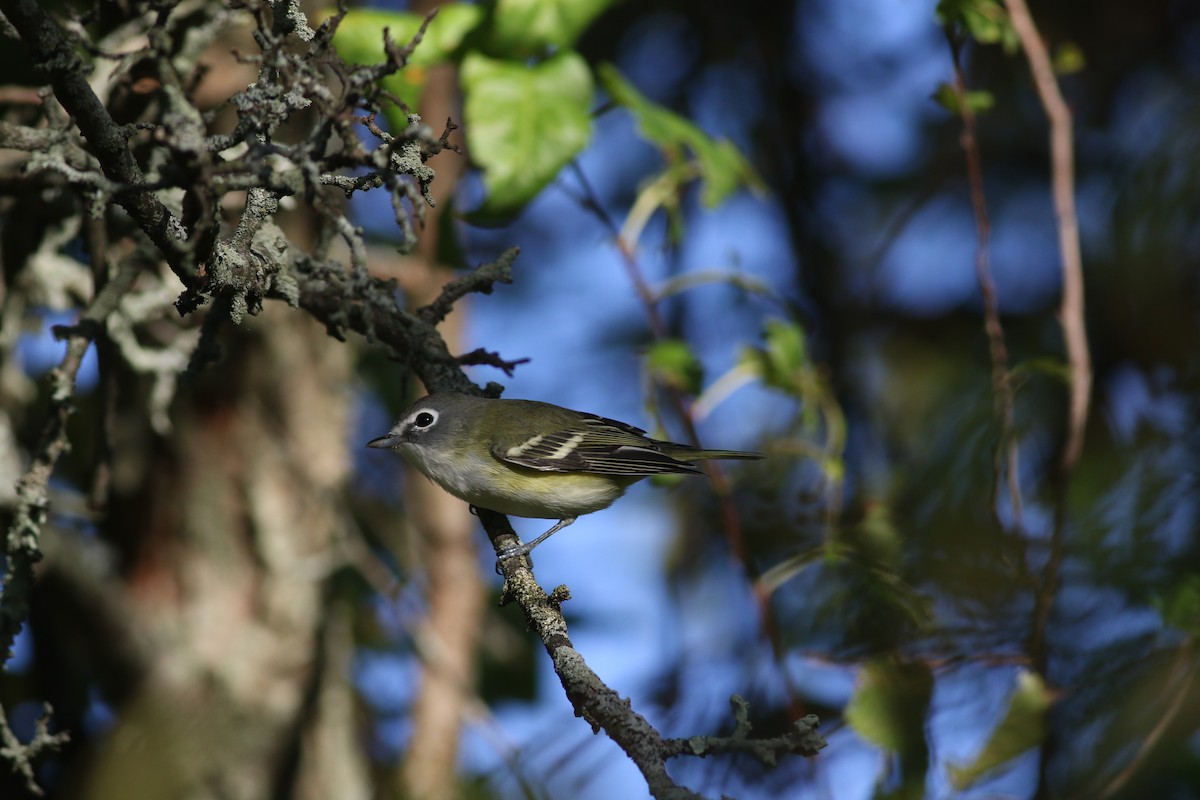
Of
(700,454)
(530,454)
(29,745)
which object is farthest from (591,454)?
A: (29,745)

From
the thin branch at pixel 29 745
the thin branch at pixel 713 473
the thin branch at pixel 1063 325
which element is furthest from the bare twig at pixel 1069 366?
the thin branch at pixel 29 745

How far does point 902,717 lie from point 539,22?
7.21 ft

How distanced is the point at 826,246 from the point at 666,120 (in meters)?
2.91

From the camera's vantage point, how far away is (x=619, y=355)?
20.9 feet

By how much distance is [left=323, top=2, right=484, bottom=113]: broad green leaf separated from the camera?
10.00 feet

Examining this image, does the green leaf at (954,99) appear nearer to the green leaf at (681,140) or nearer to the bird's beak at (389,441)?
the green leaf at (681,140)

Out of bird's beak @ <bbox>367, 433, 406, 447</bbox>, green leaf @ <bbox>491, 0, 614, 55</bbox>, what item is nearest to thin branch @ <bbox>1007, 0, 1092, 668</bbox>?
green leaf @ <bbox>491, 0, 614, 55</bbox>

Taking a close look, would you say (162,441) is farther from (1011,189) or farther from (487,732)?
(1011,189)

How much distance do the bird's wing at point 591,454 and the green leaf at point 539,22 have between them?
141cm

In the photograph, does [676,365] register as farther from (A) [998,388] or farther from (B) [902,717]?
(B) [902,717]

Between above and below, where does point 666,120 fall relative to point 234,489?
above

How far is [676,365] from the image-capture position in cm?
370

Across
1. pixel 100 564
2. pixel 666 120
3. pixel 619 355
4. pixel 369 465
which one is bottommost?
pixel 100 564

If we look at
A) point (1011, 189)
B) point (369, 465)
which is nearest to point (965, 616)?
point (1011, 189)
